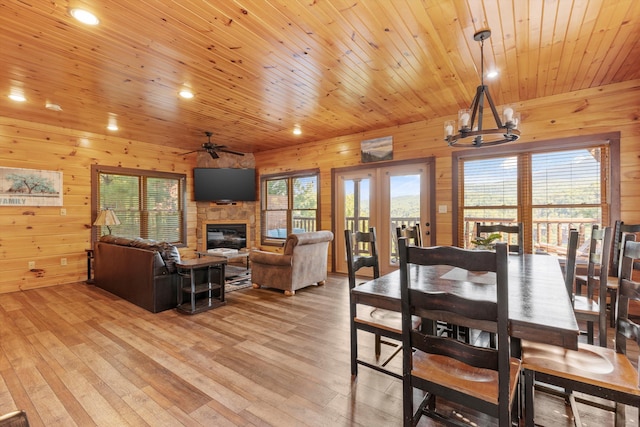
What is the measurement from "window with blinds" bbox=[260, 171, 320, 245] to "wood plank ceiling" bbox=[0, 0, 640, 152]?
7.24 ft

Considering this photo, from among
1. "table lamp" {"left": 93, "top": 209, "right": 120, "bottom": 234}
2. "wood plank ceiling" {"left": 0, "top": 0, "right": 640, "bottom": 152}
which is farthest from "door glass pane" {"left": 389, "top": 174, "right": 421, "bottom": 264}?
"table lamp" {"left": 93, "top": 209, "right": 120, "bottom": 234}

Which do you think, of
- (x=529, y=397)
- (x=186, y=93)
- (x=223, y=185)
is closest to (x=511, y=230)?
(x=529, y=397)

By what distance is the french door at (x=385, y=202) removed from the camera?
Result: 5.05 meters

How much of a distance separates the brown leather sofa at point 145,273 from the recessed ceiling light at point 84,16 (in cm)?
242

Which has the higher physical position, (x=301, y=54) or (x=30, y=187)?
(x=301, y=54)

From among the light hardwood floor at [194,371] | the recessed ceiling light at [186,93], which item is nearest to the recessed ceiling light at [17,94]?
the recessed ceiling light at [186,93]

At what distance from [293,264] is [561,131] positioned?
3925 mm

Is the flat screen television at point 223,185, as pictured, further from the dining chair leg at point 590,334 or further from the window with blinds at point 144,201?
the dining chair leg at point 590,334

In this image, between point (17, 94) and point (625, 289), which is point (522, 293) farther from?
point (17, 94)

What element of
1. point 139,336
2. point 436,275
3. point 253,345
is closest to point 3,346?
point 139,336

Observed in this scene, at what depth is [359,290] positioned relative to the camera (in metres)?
1.86

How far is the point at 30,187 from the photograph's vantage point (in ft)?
16.1

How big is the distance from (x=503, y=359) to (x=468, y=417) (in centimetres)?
86

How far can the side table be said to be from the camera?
3.72 metres
